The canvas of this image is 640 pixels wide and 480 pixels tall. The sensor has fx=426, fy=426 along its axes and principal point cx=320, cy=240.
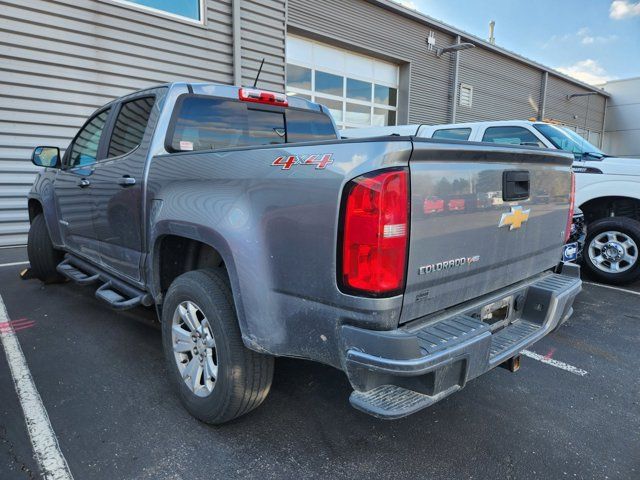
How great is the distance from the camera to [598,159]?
18.7 feet

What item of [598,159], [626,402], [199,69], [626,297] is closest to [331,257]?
[626,402]

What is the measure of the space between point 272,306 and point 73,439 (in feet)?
4.46

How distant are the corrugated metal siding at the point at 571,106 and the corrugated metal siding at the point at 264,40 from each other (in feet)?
51.0

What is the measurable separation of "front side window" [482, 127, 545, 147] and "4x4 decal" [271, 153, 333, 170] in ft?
16.9

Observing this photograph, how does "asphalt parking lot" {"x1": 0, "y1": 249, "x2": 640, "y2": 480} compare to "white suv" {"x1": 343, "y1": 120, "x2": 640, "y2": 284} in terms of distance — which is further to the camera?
"white suv" {"x1": 343, "y1": 120, "x2": 640, "y2": 284}

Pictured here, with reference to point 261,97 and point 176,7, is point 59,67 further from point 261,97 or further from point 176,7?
point 261,97

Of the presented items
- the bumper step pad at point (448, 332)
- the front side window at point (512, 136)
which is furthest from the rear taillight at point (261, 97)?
the front side window at point (512, 136)

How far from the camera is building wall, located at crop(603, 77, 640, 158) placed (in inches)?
965

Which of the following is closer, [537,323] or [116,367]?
[537,323]

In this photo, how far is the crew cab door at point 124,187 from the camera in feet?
9.66

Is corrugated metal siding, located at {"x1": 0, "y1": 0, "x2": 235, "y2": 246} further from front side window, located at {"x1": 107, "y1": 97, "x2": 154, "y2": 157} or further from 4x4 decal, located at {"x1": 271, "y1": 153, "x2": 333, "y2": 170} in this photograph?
4x4 decal, located at {"x1": 271, "y1": 153, "x2": 333, "y2": 170}

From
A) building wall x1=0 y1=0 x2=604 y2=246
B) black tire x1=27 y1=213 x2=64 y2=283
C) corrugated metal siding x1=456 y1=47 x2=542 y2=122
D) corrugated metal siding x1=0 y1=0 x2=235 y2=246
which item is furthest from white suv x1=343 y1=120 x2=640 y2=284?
corrugated metal siding x1=456 y1=47 x2=542 y2=122

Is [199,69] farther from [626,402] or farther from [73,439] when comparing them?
[626,402]

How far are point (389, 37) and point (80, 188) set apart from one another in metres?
11.4
